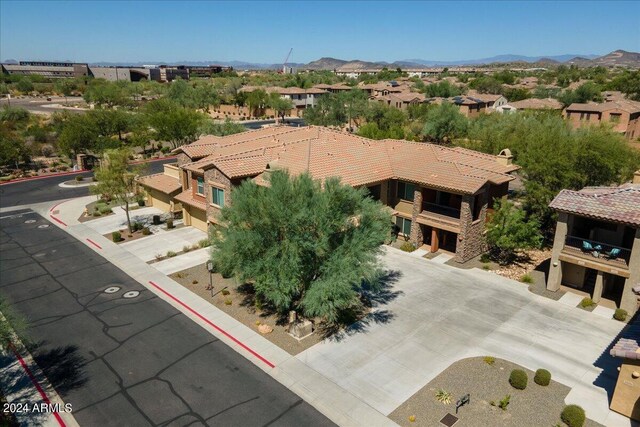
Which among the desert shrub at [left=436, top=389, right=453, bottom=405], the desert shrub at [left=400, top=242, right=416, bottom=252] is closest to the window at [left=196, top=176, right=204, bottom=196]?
the desert shrub at [left=400, top=242, right=416, bottom=252]

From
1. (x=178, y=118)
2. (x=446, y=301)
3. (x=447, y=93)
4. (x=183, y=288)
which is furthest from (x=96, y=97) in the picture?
(x=446, y=301)

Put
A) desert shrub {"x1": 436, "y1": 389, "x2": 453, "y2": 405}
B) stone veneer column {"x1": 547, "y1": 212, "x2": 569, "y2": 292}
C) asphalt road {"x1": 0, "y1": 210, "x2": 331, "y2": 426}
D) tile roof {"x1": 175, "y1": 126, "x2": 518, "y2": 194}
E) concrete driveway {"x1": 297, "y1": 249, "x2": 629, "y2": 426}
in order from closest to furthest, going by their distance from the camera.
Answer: asphalt road {"x1": 0, "y1": 210, "x2": 331, "y2": 426} < desert shrub {"x1": 436, "y1": 389, "x2": 453, "y2": 405} < concrete driveway {"x1": 297, "y1": 249, "x2": 629, "y2": 426} < stone veneer column {"x1": 547, "y1": 212, "x2": 569, "y2": 292} < tile roof {"x1": 175, "y1": 126, "x2": 518, "y2": 194}

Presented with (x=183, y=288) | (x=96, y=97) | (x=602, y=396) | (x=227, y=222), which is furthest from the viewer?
(x=96, y=97)

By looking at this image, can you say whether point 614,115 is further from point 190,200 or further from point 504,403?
point 504,403

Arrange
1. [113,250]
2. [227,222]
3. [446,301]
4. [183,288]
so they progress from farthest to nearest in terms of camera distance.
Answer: [113,250], [183,288], [446,301], [227,222]

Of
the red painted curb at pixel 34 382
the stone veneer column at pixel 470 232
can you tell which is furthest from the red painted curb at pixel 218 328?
the stone veneer column at pixel 470 232

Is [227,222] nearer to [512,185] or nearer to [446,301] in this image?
[446,301]

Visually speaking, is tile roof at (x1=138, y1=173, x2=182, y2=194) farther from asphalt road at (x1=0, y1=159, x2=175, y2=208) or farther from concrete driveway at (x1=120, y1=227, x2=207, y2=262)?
concrete driveway at (x1=120, y1=227, x2=207, y2=262)
